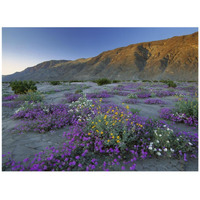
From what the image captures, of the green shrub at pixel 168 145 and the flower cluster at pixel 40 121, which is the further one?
the flower cluster at pixel 40 121

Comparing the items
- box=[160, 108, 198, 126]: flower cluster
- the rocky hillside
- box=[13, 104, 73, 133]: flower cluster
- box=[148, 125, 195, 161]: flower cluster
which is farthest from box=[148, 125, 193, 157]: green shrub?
the rocky hillside

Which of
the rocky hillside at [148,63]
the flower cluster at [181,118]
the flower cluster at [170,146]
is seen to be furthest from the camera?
the rocky hillside at [148,63]

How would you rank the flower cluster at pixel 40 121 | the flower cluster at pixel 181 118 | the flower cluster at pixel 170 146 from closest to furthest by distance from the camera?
1. the flower cluster at pixel 170 146
2. the flower cluster at pixel 40 121
3. the flower cluster at pixel 181 118

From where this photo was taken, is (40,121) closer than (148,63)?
Yes

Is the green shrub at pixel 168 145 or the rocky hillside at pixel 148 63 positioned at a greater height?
the rocky hillside at pixel 148 63

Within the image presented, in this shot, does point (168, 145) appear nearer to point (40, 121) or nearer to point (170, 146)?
point (170, 146)

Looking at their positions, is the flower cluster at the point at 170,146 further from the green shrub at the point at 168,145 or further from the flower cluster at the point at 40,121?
the flower cluster at the point at 40,121

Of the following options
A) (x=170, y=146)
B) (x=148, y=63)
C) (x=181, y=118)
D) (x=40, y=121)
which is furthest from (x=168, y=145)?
(x=148, y=63)

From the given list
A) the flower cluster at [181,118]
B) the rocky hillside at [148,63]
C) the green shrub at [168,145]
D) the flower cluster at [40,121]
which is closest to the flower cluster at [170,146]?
the green shrub at [168,145]

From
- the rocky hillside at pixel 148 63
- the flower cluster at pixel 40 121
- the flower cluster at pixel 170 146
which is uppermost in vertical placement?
the rocky hillside at pixel 148 63

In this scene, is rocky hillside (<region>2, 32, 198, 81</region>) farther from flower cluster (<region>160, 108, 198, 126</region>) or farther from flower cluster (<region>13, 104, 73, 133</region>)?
flower cluster (<region>13, 104, 73, 133</region>)
